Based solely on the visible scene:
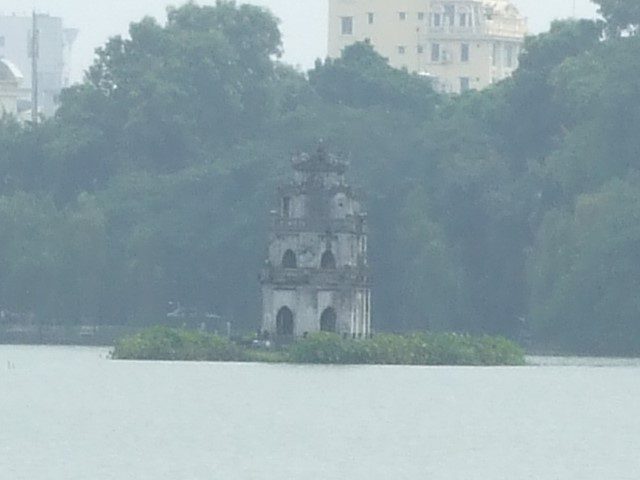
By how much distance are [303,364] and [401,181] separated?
26645mm

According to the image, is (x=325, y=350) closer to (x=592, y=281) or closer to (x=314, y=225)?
(x=314, y=225)

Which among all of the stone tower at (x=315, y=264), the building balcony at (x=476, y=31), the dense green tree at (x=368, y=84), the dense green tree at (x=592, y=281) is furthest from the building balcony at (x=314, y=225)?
the building balcony at (x=476, y=31)

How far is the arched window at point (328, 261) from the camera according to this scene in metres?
95.9

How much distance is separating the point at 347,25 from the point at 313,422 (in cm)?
11290

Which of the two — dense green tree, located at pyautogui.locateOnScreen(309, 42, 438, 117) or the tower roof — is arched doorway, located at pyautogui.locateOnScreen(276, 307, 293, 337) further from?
dense green tree, located at pyautogui.locateOnScreen(309, 42, 438, 117)

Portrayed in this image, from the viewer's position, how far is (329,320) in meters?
95.8

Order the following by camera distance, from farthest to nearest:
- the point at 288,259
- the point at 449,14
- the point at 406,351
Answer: the point at 449,14 → the point at 288,259 → the point at 406,351

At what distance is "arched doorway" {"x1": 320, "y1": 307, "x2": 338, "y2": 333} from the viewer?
95562 millimetres

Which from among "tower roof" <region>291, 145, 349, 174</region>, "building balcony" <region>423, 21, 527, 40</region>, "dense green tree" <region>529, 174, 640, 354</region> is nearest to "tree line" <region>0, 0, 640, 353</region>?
"dense green tree" <region>529, 174, 640, 354</region>

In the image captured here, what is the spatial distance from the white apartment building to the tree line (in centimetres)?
5701

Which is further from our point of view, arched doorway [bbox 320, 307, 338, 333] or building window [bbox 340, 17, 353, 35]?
building window [bbox 340, 17, 353, 35]

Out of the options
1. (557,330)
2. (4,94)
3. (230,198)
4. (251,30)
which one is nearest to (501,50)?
(4,94)

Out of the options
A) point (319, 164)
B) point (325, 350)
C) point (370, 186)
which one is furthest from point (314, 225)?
point (370, 186)

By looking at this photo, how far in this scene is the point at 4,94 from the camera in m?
173
